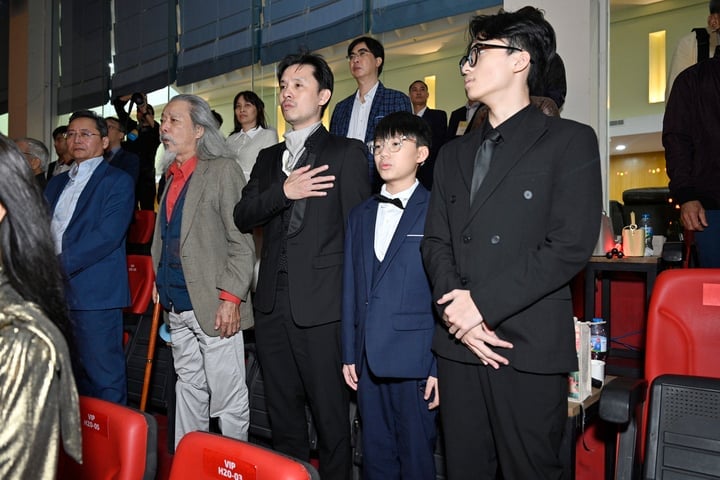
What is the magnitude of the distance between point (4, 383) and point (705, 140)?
8.31ft

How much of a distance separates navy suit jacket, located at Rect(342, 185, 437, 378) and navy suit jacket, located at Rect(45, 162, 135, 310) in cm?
138

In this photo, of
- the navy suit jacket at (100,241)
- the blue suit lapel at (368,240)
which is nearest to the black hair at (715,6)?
the blue suit lapel at (368,240)

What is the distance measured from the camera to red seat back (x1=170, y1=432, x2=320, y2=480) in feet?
3.46

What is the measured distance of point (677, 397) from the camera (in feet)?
4.70

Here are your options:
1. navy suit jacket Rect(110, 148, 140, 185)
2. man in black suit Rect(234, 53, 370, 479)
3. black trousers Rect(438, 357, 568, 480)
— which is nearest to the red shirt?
man in black suit Rect(234, 53, 370, 479)

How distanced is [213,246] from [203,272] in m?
0.11

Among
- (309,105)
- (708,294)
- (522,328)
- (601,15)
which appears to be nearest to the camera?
(522,328)

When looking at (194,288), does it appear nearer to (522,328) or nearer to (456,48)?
(522,328)

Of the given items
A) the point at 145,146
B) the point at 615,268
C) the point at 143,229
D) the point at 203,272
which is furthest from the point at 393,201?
the point at 145,146

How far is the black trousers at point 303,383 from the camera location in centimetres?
210

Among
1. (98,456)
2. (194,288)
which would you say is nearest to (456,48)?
(194,288)

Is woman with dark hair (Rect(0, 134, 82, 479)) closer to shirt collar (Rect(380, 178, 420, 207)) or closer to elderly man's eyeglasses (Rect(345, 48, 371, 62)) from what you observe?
shirt collar (Rect(380, 178, 420, 207))

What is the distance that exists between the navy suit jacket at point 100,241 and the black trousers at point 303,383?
1.03 meters

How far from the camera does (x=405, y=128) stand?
2.10 meters
